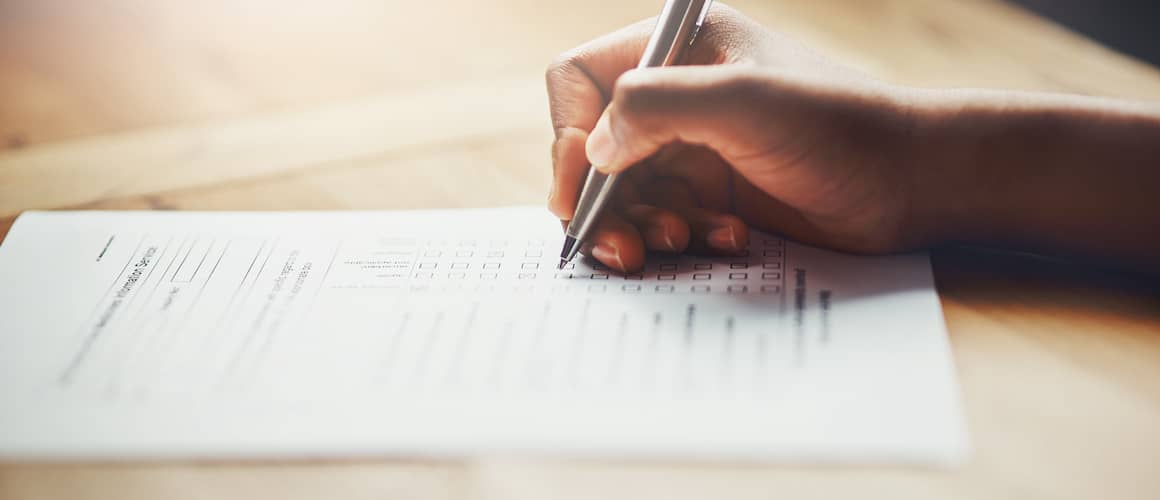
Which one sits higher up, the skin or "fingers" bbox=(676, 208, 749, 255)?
the skin

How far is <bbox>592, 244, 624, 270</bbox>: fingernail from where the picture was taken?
20.6 inches

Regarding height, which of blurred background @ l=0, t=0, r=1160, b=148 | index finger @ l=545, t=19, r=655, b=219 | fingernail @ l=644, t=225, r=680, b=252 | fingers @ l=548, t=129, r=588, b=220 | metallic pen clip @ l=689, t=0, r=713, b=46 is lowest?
blurred background @ l=0, t=0, r=1160, b=148

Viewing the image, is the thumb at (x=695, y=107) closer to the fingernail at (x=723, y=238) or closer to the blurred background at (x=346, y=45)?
the fingernail at (x=723, y=238)

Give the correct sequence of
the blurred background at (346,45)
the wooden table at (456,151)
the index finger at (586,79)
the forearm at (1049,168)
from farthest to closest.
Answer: the blurred background at (346,45), the index finger at (586,79), the forearm at (1049,168), the wooden table at (456,151)

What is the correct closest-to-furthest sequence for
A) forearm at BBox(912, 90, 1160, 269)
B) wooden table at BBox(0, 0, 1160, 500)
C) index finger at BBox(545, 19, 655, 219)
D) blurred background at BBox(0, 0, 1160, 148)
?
1. wooden table at BBox(0, 0, 1160, 500)
2. forearm at BBox(912, 90, 1160, 269)
3. index finger at BBox(545, 19, 655, 219)
4. blurred background at BBox(0, 0, 1160, 148)

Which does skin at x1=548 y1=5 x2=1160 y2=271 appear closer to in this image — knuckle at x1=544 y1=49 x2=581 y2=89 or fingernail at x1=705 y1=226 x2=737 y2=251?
fingernail at x1=705 y1=226 x2=737 y2=251

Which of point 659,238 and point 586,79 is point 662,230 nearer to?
point 659,238

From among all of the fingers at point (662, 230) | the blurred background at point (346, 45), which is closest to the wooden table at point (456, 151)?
the blurred background at point (346, 45)

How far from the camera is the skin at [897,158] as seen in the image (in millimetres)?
478

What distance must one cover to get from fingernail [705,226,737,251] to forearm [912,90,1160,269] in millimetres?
100

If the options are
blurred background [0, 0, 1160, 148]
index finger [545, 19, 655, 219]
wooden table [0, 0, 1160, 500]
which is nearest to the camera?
wooden table [0, 0, 1160, 500]

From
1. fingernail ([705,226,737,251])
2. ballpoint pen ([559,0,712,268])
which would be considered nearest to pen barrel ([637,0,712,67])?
ballpoint pen ([559,0,712,268])

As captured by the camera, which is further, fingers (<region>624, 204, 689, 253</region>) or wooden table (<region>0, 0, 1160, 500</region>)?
fingers (<region>624, 204, 689, 253</region>)

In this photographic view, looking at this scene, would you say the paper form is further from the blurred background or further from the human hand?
the blurred background
